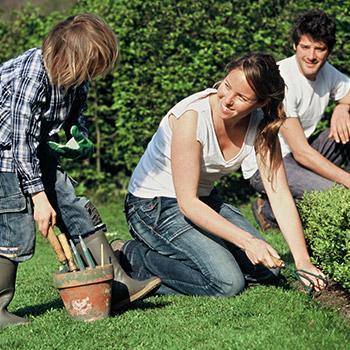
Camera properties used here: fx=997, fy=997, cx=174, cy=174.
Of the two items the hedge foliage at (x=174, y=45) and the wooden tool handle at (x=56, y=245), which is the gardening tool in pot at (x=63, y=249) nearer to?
the wooden tool handle at (x=56, y=245)

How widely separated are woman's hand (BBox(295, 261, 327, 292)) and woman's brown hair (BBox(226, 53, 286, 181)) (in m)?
0.62

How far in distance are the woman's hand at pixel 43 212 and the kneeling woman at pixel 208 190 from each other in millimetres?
788

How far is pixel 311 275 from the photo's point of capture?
535 cm

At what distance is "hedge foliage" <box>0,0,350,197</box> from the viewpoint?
31.9 ft

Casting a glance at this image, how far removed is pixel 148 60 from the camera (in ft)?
33.0

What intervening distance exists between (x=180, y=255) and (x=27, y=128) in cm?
129

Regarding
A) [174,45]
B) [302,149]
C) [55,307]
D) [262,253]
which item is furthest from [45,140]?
[174,45]

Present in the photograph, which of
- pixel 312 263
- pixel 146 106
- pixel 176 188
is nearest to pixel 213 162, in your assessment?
pixel 176 188

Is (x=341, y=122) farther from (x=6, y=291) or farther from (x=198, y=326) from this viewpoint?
(x=6, y=291)

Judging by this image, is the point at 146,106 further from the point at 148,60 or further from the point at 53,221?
the point at 53,221

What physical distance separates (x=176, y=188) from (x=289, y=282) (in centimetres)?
101

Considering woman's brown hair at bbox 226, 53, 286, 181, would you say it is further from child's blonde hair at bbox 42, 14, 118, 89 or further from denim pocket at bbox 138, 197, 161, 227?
child's blonde hair at bbox 42, 14, 118, 89

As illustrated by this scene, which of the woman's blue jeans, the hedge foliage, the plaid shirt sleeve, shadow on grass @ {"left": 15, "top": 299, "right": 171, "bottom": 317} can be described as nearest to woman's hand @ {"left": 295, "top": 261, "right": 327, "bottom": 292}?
the woman's blue jeans

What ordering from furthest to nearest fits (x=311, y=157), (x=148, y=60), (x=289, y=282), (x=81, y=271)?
(x=148, y=60)
(x=311, y=157)
(x=289, y=282)
(x=81, y=271)
